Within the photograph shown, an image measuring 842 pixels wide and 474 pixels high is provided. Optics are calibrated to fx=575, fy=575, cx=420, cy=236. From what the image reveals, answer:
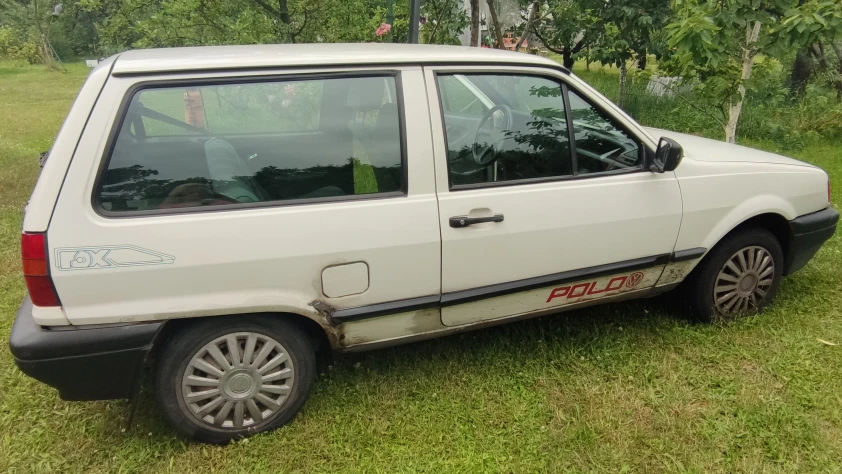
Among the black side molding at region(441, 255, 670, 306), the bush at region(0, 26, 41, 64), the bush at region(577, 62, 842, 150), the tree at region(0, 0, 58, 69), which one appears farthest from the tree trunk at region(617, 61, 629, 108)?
the bush at region(0, 26, 41, 64)

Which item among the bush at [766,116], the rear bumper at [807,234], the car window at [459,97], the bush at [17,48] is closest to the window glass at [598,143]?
the car window at [459,97]

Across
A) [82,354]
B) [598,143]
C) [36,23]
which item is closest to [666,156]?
[598,143]

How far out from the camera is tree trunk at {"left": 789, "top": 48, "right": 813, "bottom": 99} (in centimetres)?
951

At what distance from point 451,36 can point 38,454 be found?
19.3 ft

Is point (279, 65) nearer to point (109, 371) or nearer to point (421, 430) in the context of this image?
point (109, 371)

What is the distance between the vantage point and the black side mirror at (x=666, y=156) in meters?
2.85

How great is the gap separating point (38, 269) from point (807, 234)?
3.95 metres

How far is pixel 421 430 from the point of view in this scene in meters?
2.70

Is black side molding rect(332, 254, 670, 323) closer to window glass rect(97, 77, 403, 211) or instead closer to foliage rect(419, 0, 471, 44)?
window glass rect(97, 77, 403, 211)

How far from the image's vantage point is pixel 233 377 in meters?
2.50

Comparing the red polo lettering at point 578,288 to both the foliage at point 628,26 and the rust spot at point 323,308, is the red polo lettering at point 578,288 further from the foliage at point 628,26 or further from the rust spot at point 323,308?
the foliage at point 628,26

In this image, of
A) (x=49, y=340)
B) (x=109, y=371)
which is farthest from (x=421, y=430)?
(x=49, y=340)

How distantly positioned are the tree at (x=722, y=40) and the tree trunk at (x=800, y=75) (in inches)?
209

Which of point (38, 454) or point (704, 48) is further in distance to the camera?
point (704, 48)
